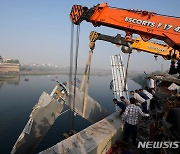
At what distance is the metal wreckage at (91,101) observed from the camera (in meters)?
4.51

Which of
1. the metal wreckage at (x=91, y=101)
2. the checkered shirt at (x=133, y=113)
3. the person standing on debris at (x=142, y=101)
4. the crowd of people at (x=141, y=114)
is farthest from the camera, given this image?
the person standing on debris at (x=142, y=101)

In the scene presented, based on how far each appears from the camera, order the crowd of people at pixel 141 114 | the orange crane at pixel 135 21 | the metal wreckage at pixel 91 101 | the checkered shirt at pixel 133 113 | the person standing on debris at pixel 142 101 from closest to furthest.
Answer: the crowd of people at pixel 141 114
the metal wreckage at pixel 91 101
the orange crane at pixel 135 21
the checkered shirt at pixel 133 113
the person standing on debris at pixel 142 101

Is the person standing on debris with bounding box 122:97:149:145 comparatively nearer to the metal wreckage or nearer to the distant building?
the metal wreckage

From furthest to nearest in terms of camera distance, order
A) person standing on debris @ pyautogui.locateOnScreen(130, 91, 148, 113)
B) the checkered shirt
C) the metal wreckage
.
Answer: person standing on debris @ pyautogui.locateOnScreen(130, 91, 148, 113), the checkered shirt, the metal wreckage

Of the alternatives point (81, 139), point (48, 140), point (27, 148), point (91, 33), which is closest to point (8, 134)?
point (48, 140)

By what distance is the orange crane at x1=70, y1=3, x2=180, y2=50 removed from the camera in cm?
490

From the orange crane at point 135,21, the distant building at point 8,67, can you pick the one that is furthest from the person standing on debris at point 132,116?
the distant building at point 8,67

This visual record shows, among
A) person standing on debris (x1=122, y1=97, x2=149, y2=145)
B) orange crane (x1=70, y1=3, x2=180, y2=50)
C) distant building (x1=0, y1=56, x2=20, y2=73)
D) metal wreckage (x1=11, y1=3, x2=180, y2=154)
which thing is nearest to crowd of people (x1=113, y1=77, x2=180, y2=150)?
person standing on debris (x1=122, y1=97, x2=149, y2=145)

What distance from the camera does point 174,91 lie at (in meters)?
8.74

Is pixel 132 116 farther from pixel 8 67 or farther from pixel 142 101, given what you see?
pixel 8 67

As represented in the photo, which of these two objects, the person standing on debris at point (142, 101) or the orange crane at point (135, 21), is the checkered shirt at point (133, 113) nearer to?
the orange crane at point (135, 21)

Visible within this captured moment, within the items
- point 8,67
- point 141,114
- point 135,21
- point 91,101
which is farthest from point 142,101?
point 8,67

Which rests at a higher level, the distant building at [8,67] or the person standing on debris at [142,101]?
the person standing on debris at [142,101]

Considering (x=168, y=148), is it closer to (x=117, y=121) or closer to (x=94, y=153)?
(x=94, y=153)
